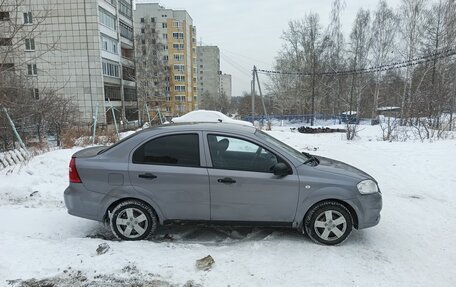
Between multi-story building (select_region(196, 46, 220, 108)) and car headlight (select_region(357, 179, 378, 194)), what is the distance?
101641mm

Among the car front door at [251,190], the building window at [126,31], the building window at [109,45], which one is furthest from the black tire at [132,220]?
the building window at [126,31]

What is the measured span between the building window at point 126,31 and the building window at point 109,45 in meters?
3.57

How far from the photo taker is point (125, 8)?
48188 millimetres

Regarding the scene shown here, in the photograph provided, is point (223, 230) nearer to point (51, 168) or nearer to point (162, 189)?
point (162, 189)

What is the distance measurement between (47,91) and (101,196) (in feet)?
35.9

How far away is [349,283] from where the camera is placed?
3.17m

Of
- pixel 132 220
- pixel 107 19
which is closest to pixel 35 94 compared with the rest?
pixel 132 220

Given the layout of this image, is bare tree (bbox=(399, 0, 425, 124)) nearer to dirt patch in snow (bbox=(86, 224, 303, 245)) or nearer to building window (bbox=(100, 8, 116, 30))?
dirt patch in snow (bbox=(86, 224, 303, 245))

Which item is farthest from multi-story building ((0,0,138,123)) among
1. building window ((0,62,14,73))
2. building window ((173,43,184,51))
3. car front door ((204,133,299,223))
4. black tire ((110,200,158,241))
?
car front door ((204,133,299,223))

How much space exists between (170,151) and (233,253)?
4.95 feet

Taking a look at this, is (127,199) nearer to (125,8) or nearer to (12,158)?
(12,158)

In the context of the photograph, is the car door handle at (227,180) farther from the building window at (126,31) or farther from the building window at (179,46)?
the building window at (179,46)

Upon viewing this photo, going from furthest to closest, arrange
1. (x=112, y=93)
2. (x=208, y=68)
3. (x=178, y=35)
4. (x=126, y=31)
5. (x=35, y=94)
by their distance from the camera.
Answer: (x=208, y=68) → (x=178, y=35) → (x=126, y=31) → (x=112, y=93) → (x=35, y=94)

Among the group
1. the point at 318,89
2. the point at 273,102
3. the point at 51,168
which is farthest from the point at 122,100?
the point at 51,168
